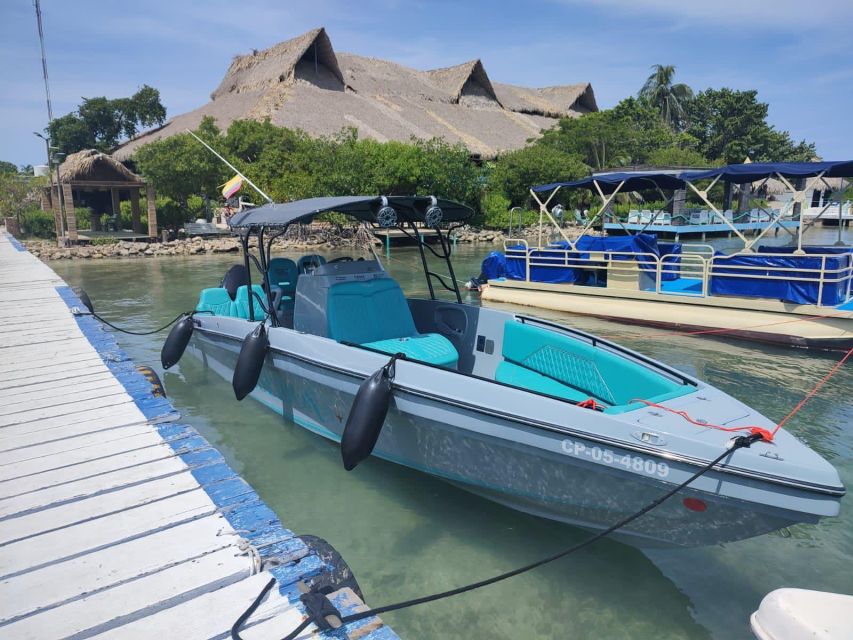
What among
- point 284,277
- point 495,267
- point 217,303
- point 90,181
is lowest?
point 495,267

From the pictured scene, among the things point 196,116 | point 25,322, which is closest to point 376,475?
point 25,322

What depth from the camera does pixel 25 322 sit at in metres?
8.85

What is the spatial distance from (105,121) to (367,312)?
72137mm

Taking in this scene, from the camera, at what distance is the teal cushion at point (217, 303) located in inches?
335

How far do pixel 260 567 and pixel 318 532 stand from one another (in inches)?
76.5

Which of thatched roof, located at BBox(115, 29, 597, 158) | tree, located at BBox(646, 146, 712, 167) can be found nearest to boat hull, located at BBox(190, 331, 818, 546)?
thatched roof, located at BBox(115, 29, 597, 158)

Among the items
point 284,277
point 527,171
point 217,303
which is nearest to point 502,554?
point 284,277

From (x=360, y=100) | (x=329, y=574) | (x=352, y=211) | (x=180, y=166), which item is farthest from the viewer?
(x=360, y=100)

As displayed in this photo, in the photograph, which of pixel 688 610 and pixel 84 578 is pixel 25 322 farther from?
pixel 688 610

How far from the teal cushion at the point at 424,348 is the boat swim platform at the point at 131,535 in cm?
196

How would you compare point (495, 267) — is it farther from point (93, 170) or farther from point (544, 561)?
point (93, 170)

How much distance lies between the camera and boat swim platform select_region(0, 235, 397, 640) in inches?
100

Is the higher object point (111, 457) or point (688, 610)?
point (111, 457)

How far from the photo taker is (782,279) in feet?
34.7
